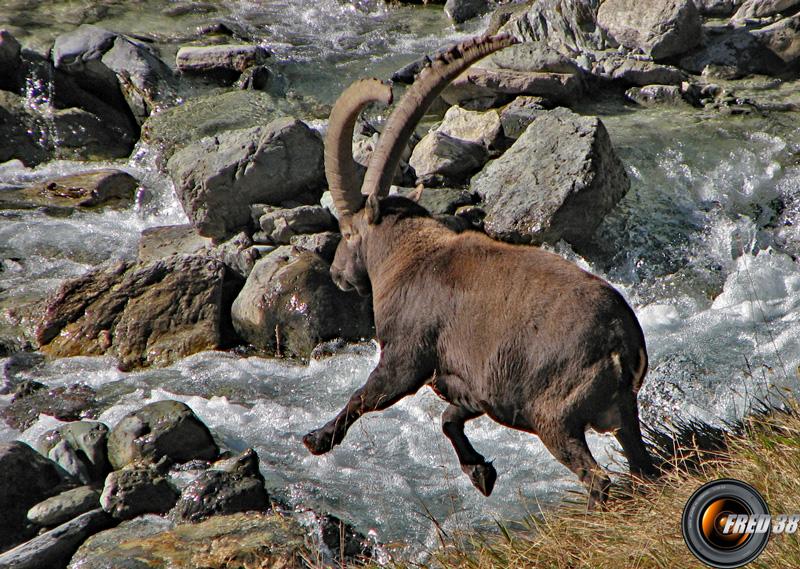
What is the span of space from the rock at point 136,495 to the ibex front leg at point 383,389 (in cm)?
129

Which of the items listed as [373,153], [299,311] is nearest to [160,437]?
[299,311]

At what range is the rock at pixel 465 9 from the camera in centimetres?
1662

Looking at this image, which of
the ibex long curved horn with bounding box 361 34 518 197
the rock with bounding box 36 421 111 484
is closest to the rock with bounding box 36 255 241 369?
the rock with bounding box 36 421 111 484

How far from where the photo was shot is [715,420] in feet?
22.3

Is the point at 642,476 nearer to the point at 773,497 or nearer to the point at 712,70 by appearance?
the point at 773,497

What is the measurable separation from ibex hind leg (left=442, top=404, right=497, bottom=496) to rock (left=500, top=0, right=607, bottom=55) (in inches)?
351

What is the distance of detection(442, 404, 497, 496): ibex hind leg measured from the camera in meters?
5.86

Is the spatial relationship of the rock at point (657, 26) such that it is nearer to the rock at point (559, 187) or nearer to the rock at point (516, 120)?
the rock at point (516, 120)

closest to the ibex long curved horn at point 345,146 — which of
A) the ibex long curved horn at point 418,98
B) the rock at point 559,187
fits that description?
the ibex long curved horn at point 418,98

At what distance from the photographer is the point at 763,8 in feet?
44.9

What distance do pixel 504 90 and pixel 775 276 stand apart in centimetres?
437

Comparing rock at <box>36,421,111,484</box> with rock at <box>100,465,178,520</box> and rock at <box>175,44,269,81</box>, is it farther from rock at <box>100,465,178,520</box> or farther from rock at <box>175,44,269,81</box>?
rock at <box>175,44,269,81</box>

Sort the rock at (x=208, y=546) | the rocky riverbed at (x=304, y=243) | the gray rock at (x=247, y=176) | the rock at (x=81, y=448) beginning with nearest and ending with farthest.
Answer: the rock at (x=208, y=546)
the rocky riverbed at (x=304, y=243)
the rock at (x=81, y=448)
the gray rock at (x=247, y=176)

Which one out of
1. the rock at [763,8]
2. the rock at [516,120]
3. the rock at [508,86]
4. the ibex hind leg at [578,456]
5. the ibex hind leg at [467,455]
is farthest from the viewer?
the rock at [763,8]
